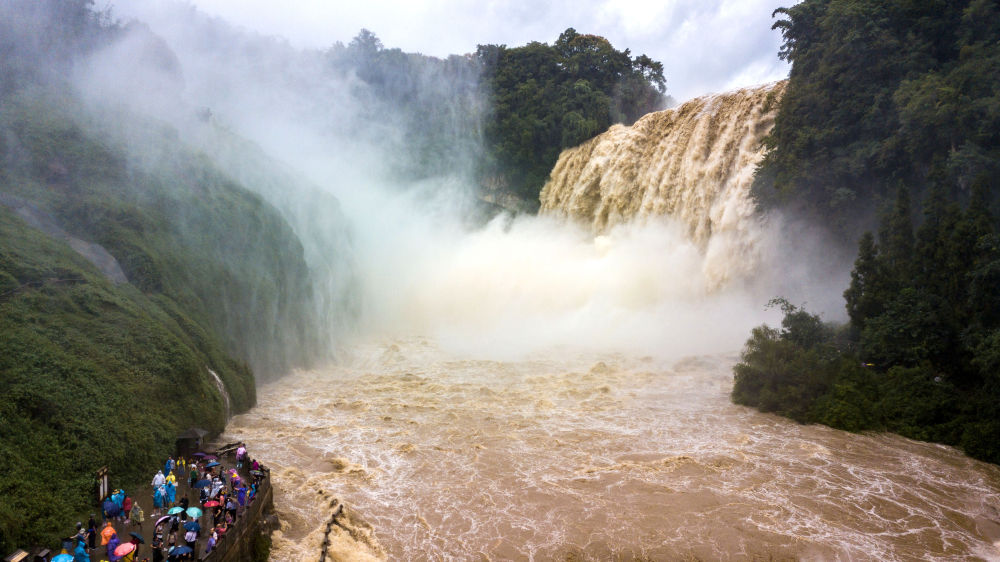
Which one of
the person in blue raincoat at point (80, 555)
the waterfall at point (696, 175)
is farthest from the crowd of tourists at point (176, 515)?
the waterfall at point (696, 175)

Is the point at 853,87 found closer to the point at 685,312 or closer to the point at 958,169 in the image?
the point at 958,169

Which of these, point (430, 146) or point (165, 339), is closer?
point (165, 339)

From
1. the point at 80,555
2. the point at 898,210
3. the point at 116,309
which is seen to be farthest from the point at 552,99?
the point at 80,555

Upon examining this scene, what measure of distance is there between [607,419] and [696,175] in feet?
55.0

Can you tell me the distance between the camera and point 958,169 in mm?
20734

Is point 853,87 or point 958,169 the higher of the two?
point 853,87

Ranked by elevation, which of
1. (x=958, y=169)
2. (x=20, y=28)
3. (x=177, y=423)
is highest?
(x=20, y=28)

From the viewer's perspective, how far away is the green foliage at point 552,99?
49.8 meters

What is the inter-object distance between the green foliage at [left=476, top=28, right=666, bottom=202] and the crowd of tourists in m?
38.6

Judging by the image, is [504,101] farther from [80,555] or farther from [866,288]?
[80,555]

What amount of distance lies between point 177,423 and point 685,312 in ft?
79.5

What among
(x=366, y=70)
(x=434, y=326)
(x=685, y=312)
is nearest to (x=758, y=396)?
(x=685, y=312)

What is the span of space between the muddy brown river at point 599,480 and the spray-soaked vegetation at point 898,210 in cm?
152

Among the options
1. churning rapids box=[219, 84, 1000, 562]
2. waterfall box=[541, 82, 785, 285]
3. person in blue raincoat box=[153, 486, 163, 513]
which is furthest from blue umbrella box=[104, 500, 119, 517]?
waterfall box=[541, 82, 785, 285]
